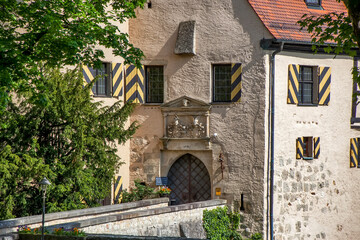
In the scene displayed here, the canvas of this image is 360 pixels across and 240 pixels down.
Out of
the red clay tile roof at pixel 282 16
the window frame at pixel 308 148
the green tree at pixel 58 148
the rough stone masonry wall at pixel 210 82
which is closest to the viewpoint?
the green tree at pixel 58 148

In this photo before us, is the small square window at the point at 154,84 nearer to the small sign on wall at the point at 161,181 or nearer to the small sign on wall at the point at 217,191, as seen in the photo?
the small sign on wall at the point at 161,181

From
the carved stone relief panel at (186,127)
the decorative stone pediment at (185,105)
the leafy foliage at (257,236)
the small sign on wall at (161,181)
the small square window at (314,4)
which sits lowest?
the leafy foliage at (257,236)

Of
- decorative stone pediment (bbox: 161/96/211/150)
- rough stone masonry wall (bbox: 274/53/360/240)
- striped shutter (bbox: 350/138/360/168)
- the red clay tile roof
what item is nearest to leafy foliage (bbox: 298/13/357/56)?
the red clay tile roof

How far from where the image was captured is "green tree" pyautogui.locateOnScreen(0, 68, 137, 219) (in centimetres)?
1404

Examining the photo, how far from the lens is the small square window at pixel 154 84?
2050cm

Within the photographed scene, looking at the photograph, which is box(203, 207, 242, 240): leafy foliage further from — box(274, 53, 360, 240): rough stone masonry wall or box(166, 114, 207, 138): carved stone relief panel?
box(166, 114, 207, 138): carved stone relief panel

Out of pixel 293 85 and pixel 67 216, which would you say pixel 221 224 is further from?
pixel 67 216

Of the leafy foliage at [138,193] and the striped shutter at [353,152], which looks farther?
the striped shutter at [353,152]

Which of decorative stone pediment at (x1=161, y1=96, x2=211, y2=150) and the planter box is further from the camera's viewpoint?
decorative stone pediment at (x1=161, y1=96, x2=211, y2=150)

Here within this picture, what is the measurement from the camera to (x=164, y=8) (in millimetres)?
20344

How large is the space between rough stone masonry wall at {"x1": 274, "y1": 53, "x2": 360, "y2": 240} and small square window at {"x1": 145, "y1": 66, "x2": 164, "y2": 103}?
352 cm

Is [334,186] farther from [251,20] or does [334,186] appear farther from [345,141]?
[251,20]

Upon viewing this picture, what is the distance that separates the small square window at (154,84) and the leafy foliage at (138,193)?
270 centimetres

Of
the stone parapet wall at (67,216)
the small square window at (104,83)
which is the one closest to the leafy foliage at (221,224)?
the stone parapet wall at (67,216)
